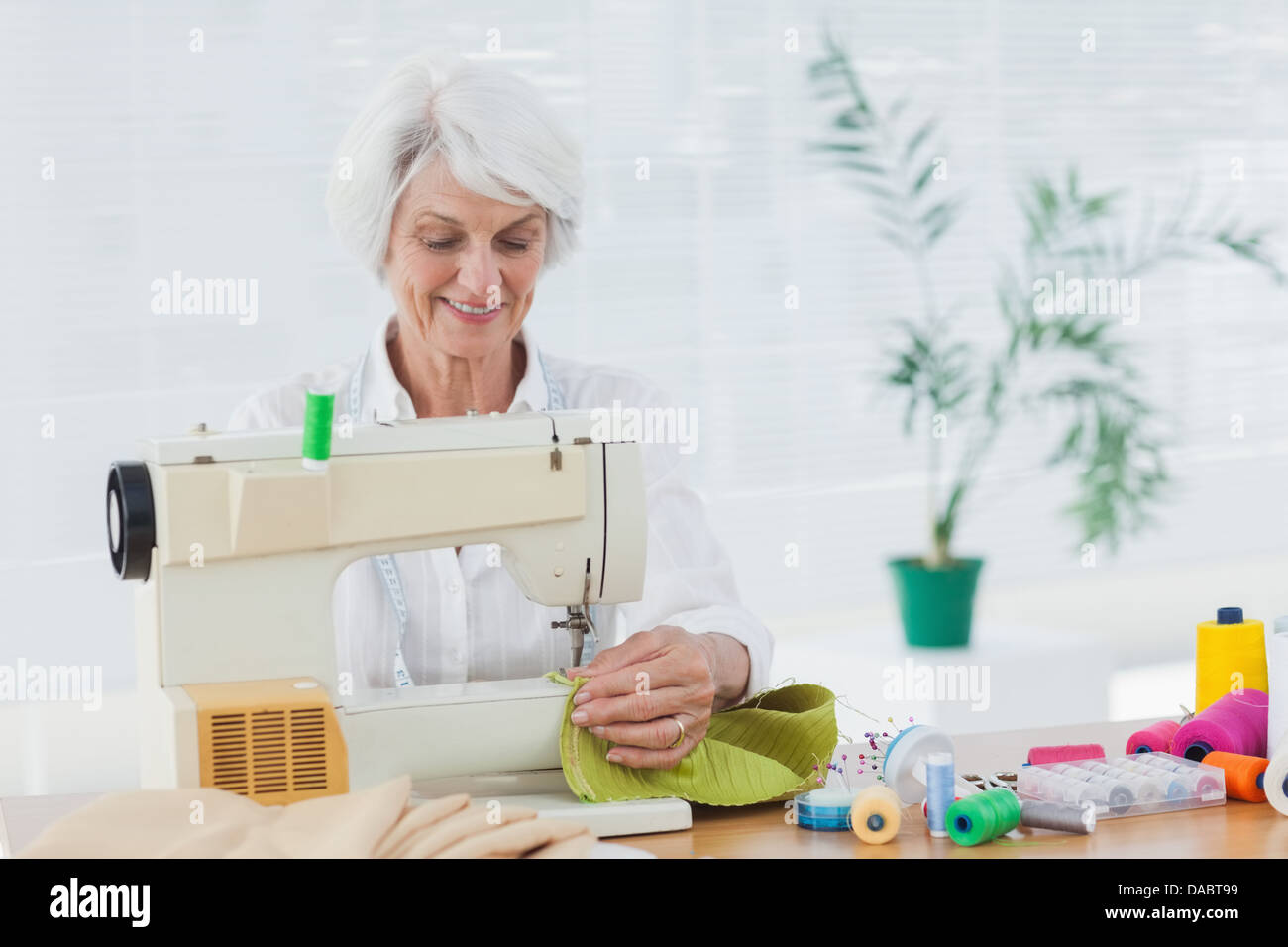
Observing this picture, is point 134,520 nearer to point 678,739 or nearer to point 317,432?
point 317,432

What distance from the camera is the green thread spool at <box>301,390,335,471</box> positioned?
5.17ft

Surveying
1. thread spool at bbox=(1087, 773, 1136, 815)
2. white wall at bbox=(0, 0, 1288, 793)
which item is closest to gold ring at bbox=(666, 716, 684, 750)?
thread spool at bbox=(1087, 773, 1136, 815)

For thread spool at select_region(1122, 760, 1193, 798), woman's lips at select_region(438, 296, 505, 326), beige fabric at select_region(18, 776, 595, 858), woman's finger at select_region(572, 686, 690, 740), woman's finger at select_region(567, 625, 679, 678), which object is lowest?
thread spool at select_region(1122, 760, 1193, 798)

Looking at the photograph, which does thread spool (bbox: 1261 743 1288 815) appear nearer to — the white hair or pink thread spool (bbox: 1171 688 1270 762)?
pink thread spool (bbox: 1171 688 1270 762)

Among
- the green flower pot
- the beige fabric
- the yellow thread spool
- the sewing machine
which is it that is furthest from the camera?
the green flower pot

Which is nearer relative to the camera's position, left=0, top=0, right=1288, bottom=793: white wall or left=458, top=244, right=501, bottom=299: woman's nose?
left=458, top=244, right=501, bottom=299: woman's nose

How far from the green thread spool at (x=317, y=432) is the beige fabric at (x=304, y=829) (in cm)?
36

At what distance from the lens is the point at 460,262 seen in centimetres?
208

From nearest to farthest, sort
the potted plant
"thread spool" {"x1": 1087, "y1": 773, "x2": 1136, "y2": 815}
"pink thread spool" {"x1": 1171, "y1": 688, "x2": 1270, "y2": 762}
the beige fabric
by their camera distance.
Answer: the beige fabric < "thread spool" {"x1": 1087, "y1": 773, "x2": 1136, "y2": 815} < "pink thread spool" {"x1": 1171, "y1": 688, "x2": 1270, "y2": 762} < the potted plant

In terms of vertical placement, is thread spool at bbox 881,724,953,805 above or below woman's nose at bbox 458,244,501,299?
below

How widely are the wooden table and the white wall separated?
96.8 inches

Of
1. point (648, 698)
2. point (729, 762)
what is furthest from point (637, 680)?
point (729, 762)

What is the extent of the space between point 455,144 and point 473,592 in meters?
0.64

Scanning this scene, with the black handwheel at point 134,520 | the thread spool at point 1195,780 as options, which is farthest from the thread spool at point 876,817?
the black handwheel at point 134,520
